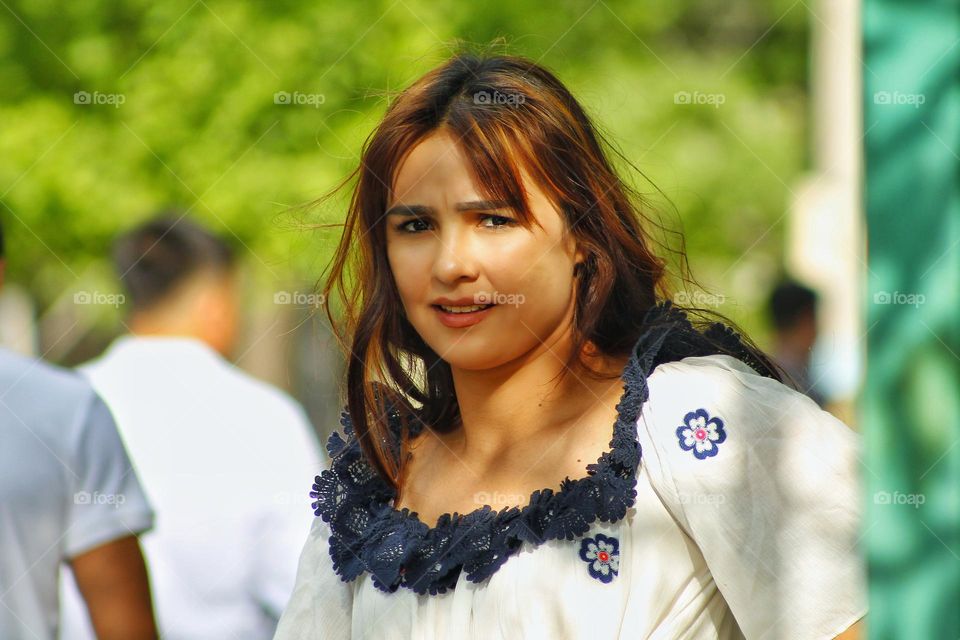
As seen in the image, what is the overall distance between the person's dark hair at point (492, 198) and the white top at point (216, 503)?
115 centimetres

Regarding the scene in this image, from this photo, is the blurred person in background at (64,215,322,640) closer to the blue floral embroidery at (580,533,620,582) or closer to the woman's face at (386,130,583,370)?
the woman's face at (386,130,583,370)

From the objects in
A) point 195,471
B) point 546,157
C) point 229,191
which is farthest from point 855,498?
point 229,191

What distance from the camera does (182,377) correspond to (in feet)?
11.9

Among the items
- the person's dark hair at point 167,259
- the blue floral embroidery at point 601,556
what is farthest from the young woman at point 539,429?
the person's dark hair at point 167,259

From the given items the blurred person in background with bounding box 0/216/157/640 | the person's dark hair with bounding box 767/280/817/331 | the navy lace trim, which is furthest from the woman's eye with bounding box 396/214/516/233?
the person's dark hair with bounding box 767/280/817/331

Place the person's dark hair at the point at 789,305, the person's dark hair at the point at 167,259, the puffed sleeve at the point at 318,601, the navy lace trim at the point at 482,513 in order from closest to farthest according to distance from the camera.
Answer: the navy lace trim at the point at 482,513 → the puffed sleeve at the point at 318,601 → the person's dark hair at the point at 167,259 → the person's dark hair at the point at 789,305

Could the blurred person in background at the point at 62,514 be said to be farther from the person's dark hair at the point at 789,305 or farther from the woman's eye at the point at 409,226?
the person's dark hair at the point at 789,305

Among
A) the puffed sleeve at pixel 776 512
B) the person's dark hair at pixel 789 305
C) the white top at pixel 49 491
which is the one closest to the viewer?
the puffed sleeve at pixel 776 512

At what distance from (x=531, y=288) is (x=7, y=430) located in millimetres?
1381

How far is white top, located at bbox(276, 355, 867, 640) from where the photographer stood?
177cm

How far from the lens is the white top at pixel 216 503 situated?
3.39m

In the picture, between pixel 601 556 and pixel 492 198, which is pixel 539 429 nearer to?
pixel 601 556

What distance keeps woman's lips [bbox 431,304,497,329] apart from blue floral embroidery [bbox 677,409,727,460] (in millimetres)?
357

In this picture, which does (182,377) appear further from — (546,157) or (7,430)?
(546,157)
